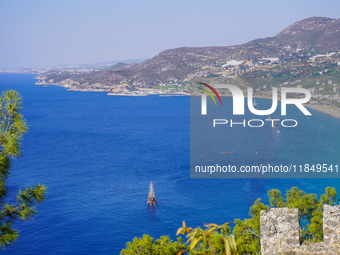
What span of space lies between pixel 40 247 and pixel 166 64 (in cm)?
8774

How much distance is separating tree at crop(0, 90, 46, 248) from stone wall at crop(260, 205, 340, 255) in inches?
88.5

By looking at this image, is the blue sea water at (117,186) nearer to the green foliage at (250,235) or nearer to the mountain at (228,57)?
the green foliage at (250,235)

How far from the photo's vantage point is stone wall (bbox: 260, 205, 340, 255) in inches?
147

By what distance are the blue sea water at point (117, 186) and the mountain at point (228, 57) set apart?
41.4 m

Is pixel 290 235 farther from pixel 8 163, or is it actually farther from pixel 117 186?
pixel 117 186

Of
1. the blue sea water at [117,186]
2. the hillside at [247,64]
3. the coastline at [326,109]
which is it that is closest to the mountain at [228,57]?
the hillside at [247,64]

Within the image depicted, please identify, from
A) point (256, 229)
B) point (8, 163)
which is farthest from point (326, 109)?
point (8, 163)

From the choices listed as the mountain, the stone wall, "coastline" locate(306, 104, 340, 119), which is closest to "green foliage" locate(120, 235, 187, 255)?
the stone wall

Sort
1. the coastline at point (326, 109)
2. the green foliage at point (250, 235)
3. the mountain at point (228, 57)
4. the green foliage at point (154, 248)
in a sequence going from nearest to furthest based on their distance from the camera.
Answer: the green foliage at point (250, 235) < the green foliage at point (154, 248) < the coastline at point (326, 109) < the mountain at point (228, 57)

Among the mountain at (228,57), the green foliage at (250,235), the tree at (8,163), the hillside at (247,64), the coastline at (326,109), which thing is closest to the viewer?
the tree at (8,163)

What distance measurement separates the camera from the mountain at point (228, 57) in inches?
3506

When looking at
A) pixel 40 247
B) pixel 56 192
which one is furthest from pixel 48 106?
pixel 40 247

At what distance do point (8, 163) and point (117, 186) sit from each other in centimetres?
2116

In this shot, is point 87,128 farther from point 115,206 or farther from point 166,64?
point 166,64
